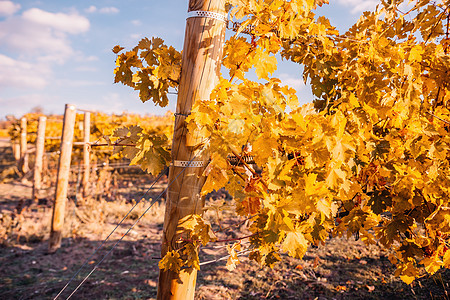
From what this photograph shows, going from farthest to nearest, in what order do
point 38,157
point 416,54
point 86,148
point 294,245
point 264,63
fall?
point 38,157 < point 86,148 < point 416,54 < point 264,63 < point 294,245

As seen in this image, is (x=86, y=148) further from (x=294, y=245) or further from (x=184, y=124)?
(x=294, y=245)

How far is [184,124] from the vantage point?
173 centimetres

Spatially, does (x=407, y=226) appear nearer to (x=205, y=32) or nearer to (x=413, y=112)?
(x=413, y=112)

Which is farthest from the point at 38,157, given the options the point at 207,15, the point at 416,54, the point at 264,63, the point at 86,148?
the point at 416,54

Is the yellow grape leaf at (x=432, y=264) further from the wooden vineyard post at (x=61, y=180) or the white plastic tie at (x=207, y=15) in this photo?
the wooden vineyard post at (x=61, y=180)

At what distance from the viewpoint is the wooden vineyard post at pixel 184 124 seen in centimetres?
170

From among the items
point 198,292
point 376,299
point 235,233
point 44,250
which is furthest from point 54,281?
point 376,299

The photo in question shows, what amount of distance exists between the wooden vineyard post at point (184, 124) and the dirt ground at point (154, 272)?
Result: 2211 millimetres

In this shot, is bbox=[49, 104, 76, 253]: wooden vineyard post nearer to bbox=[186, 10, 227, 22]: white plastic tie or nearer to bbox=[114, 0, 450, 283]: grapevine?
bbox=[114, 0, 450, 283]: grapevine

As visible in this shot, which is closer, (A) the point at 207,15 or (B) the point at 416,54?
(A) the point at 207,15

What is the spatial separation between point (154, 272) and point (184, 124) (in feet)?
12.4

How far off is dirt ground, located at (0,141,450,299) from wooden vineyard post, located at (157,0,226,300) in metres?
2.21

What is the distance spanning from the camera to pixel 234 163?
1752mm

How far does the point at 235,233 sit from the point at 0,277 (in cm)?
412
